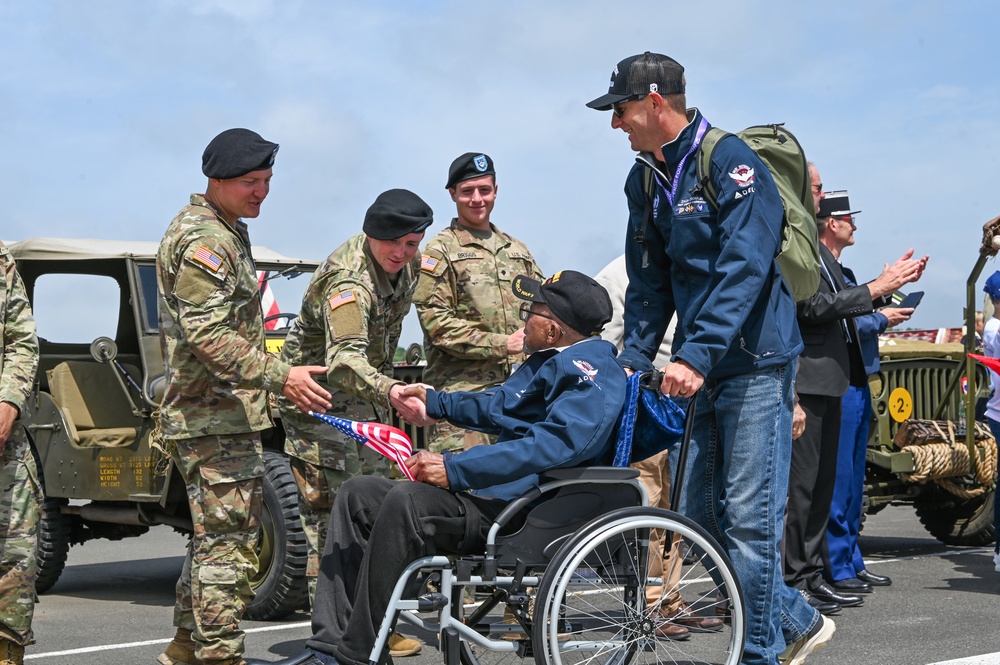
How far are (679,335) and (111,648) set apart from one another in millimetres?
3003

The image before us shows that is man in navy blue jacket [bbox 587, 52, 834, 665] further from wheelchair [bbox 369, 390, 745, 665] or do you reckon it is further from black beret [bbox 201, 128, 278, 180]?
black beret [bbox 201, 128, 278, 180]

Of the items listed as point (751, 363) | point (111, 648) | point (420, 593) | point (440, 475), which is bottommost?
point (111, 648)

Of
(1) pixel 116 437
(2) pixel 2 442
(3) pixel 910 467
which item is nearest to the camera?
(2) pixel 2 442

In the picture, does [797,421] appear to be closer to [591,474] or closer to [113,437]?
[591,474]

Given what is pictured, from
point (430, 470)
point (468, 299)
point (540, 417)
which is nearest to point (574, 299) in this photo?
point (540, 417)

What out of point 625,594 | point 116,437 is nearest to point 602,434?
point 625,594

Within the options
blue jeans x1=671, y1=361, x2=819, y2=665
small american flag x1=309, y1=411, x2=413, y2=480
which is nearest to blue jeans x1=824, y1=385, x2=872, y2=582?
blue jeans x1=671, y1=361, x2=819, y2=665

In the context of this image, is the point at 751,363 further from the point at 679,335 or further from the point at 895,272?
the point at 895,272

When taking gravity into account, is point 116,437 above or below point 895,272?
below

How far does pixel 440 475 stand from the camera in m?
4.37

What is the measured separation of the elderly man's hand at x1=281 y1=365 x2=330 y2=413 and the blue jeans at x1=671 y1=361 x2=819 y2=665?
1.38m

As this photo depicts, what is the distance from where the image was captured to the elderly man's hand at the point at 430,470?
4.37 metres

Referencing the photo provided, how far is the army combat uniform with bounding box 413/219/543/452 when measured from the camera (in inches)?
254

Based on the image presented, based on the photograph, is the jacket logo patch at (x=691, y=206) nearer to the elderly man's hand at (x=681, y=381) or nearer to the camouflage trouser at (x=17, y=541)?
the elderly man's hand at (x=681, y=381)
